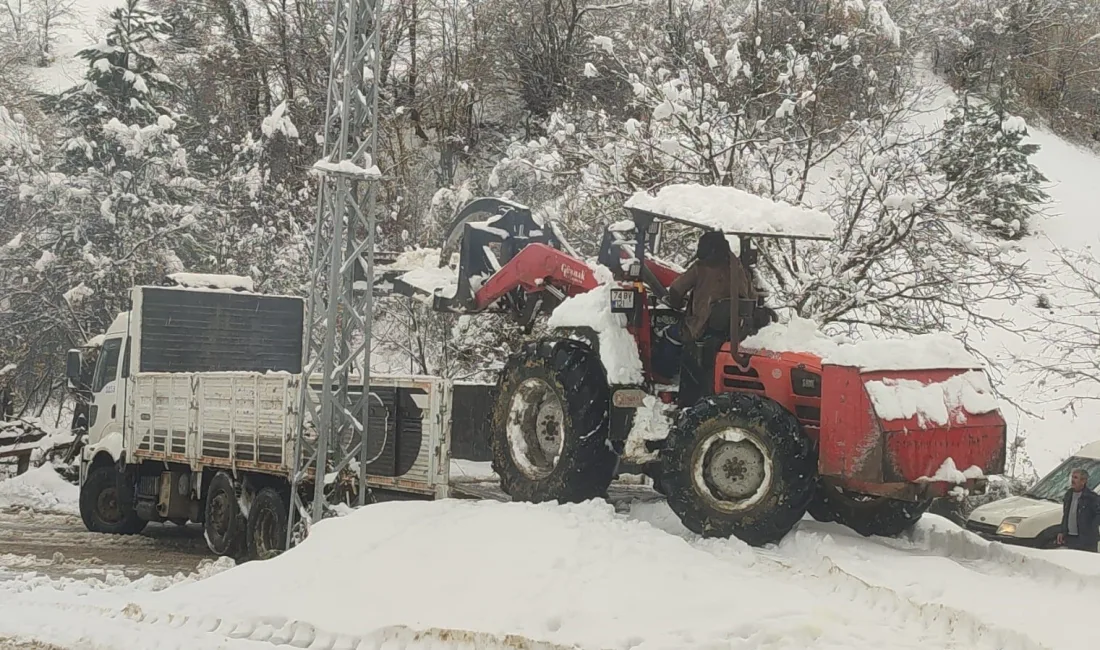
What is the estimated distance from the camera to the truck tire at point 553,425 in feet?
30.0

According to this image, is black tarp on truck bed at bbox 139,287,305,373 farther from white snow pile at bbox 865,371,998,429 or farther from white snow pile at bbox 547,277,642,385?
white snow pile at bbox 865,371,998,429

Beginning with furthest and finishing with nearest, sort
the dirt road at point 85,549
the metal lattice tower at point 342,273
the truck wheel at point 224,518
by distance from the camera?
the truck wheel at point 224,518 < the dirt road at point 85,549 < the metal lattice tower at point 342,273

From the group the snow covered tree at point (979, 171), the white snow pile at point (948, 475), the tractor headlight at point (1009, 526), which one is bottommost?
the tractor headlight at point (1009, 526)

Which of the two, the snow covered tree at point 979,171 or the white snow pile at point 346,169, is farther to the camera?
the snow covered tree at point 979,171

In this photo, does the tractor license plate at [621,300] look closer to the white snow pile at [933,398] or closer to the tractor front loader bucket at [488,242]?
the tractor front loader bucket at [488,242]

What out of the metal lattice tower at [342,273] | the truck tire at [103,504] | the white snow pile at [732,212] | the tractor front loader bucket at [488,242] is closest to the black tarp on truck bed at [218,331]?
the truck tire at [103,504]

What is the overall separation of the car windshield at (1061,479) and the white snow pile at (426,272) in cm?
746

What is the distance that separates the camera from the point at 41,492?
1884 centimetres

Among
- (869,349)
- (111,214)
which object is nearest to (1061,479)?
(869,349)

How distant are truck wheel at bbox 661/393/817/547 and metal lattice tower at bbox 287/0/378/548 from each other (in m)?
3.56

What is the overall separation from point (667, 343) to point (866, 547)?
2.58 metres

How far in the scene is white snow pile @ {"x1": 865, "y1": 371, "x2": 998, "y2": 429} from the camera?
25.0 feet

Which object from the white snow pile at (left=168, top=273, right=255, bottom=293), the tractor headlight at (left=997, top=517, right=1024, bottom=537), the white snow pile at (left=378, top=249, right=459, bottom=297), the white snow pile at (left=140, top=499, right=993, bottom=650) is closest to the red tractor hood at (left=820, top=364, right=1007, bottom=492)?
the white snow pile at (left=140, top=499, right=993, bottom=650)

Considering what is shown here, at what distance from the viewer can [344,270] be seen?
10680 mm
